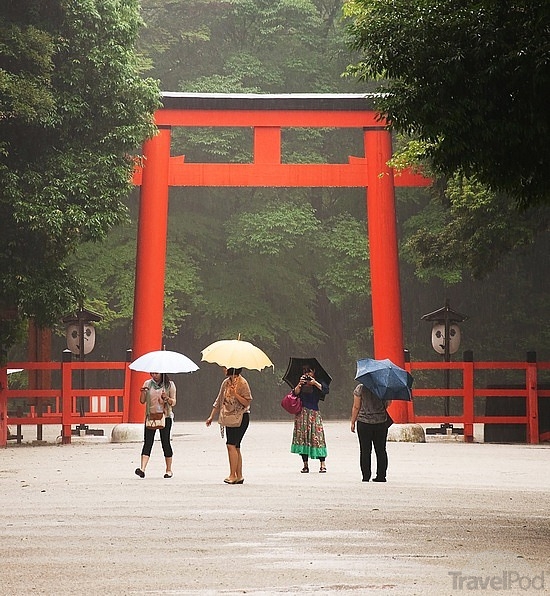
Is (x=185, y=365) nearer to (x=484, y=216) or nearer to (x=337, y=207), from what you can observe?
(x=484, y=216)

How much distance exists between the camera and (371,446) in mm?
14898

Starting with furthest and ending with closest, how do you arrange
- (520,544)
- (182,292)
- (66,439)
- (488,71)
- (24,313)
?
(182,292) → (66,439) → (24,313) → (488,71) → (520,544)

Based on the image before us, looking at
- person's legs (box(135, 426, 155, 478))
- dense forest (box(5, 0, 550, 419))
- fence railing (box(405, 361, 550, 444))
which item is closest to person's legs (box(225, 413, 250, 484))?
person's legs (box(135, 426, 155, 478))

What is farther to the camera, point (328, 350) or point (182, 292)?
point (328, 350)

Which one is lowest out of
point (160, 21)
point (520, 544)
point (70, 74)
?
point (520, 544)

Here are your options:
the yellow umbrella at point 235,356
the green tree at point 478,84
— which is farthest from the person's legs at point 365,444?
the green tree at point 478,84

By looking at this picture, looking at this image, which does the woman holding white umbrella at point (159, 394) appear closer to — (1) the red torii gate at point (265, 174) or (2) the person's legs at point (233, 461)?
(2) the person's legs at point (233, 461)

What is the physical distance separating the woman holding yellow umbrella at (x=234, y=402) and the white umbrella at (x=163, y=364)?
1.73ft

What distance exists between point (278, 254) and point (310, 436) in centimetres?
2191

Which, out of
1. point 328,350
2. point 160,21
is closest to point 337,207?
point 328,350

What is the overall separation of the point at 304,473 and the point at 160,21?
1069 inches

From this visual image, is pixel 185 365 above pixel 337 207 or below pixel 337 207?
below

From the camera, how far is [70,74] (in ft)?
70.7

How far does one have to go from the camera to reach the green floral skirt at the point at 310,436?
1625 cm
